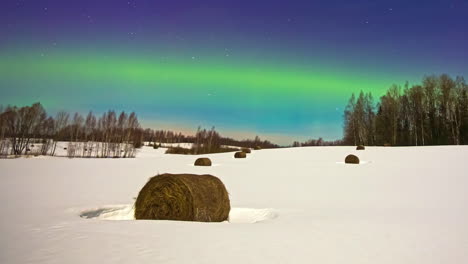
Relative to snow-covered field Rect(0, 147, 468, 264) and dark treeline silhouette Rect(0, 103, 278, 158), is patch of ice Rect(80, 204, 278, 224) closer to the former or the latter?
snow-covered field Rect(0, 147, 468, 264)

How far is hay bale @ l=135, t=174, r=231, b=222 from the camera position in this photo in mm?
7004

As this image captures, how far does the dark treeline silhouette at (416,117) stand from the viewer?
162 ft

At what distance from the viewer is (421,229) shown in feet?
18.9

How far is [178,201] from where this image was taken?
705 centimetres

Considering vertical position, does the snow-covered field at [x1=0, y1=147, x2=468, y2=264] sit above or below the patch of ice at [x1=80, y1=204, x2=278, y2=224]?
above

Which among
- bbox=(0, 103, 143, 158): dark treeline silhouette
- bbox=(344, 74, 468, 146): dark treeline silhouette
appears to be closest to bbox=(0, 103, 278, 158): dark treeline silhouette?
bbox=(0, 103, 143, 158): dark treeline silhouette

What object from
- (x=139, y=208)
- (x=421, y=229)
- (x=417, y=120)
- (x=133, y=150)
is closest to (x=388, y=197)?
(x=421, y=229)

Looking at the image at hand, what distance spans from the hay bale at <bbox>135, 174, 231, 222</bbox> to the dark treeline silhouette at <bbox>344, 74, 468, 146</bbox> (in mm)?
51839

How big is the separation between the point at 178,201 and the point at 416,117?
59.6m

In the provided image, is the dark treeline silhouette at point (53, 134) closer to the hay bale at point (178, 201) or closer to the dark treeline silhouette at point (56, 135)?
the dark treeline silhouette at point (56, 135)

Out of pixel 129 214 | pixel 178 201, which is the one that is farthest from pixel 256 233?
pixel 129 214

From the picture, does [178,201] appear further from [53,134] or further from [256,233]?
[53,134]

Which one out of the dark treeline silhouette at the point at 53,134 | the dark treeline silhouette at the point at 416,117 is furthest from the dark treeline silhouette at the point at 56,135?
the dark treeline silhouette at the point at 416,117

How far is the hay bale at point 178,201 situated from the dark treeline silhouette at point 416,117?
51839mm
